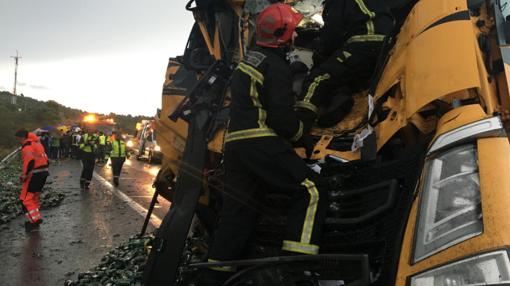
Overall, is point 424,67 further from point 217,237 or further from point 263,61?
point 217,237

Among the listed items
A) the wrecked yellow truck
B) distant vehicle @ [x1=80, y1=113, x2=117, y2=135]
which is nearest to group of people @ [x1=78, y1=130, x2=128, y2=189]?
the wrecked yellow truck

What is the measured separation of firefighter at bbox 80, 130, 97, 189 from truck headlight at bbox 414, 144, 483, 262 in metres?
12.3

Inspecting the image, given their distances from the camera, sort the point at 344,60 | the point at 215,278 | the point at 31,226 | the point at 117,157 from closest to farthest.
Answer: the point at 215,278
the point at 344,60
the point at 31,226
the point at 117,157

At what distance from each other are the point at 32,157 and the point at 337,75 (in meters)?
6.56

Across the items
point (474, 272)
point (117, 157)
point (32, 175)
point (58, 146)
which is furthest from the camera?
point (58, 146)

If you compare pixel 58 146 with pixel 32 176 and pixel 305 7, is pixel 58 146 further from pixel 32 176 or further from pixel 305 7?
pixel 305 7

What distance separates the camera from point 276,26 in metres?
2.67

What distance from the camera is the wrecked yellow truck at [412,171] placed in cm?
154

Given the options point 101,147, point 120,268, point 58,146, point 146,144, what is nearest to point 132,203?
point 120,268

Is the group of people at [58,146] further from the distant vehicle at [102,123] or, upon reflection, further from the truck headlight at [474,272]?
the truck headlight at [474,272]

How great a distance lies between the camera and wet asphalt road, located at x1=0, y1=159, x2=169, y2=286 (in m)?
4.93

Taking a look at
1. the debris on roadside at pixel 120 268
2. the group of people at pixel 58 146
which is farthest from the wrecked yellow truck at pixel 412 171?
the group of people at pixel 58 146

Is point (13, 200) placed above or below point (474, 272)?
below

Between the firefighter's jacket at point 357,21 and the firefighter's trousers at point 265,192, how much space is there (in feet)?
3.26
